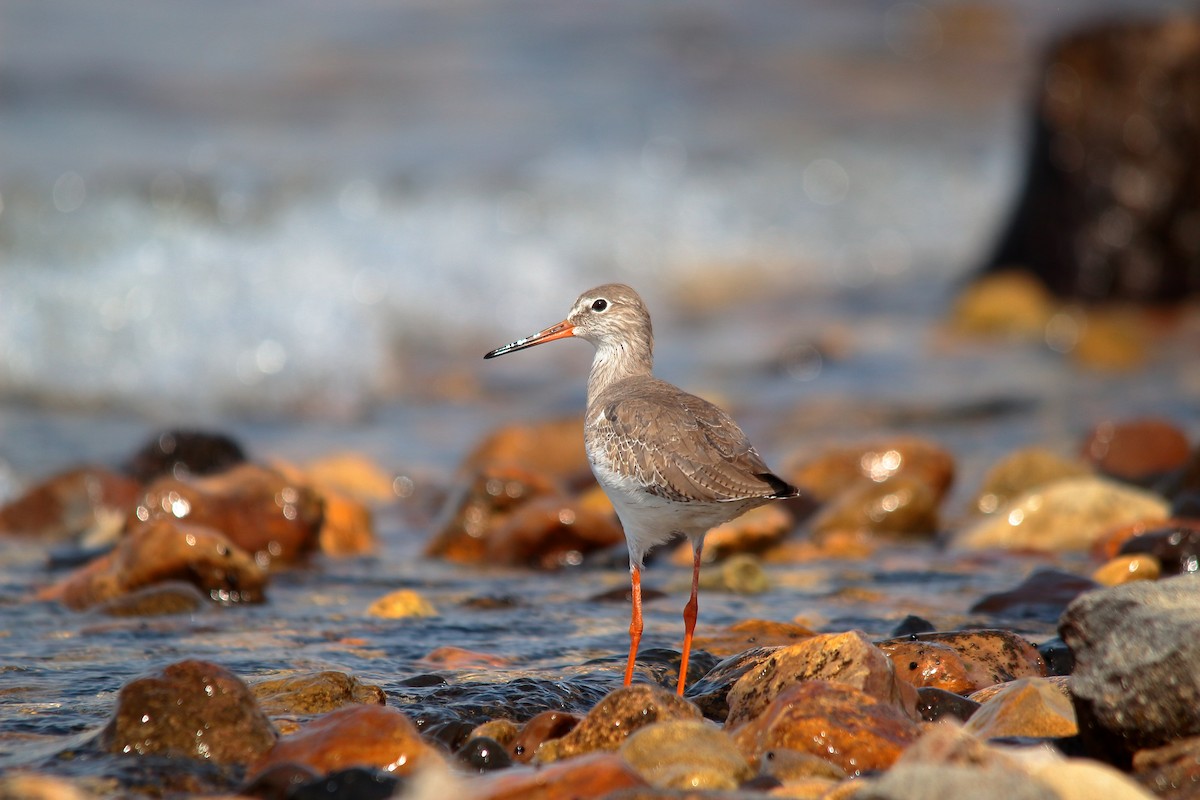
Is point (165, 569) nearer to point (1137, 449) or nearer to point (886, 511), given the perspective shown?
point (886, 511)

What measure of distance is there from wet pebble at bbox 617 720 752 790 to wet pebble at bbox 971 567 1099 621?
90.0 inches

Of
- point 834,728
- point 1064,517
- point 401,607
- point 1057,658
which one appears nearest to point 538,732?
point 834,728

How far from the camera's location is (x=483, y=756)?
4078mm

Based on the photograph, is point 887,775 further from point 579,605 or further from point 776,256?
point 776,256

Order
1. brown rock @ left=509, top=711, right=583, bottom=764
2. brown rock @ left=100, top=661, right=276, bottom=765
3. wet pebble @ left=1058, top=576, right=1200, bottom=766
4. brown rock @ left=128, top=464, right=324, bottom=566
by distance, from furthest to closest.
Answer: brown rock @ left=128, top=464, right=324, bottom=566, brown rock @ left=509, top=711, right=583, bottom=764, brown rock @ left=100, top=661, right=276, bottom=765, wet pebble @ left=1058, top=576, right=1200, bottom=766

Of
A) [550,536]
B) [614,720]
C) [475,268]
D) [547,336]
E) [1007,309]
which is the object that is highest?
[475,268]

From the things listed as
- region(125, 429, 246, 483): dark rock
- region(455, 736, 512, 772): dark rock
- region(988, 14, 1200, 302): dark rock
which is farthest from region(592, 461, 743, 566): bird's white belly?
region(988, 14, 1200, 302): dark rock

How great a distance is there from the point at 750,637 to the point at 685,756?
1705mm

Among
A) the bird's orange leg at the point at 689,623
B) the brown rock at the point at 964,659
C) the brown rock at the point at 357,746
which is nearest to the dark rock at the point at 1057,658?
the brown rock at the point at 964,659

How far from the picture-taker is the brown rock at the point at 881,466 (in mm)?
8023

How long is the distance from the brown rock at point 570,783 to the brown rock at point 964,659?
1.45 m

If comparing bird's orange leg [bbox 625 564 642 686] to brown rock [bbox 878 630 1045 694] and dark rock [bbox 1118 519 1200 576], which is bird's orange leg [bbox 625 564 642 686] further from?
dark rock [bbox 1118 519 1200 576]

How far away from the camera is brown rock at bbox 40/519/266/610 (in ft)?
19.5

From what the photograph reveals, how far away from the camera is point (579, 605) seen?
6.23 meters
